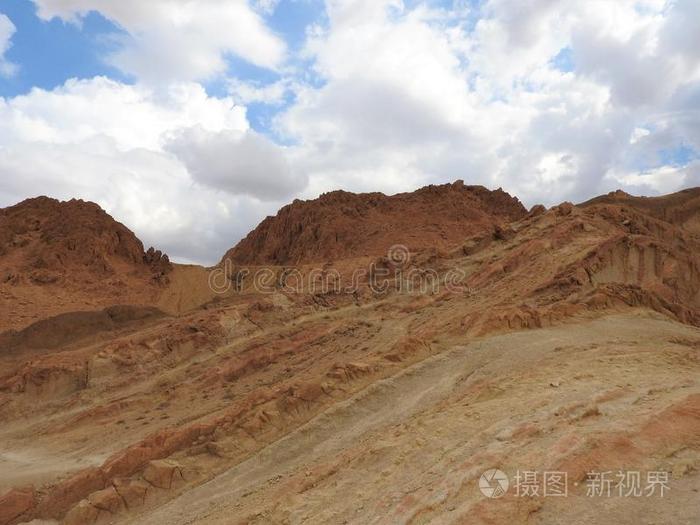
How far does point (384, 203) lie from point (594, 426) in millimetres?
39679

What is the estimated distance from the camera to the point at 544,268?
15.5 metres

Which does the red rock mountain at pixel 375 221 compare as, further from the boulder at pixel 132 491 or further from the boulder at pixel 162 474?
the boulder at pixel 132 491

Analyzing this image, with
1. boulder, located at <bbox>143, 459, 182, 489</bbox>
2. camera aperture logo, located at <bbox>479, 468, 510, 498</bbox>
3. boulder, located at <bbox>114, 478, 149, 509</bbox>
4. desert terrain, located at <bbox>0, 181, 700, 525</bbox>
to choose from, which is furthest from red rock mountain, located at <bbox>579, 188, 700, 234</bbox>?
camera aperture logo, located at <bbox>479, 468, 510, 498</bbox>

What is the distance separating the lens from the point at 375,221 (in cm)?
4266

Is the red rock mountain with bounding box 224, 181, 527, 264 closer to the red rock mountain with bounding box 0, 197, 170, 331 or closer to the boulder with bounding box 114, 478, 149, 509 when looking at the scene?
the red rock mountain with bounding box 0, 197, 170, 331

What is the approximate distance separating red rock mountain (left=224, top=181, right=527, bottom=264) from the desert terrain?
40.2ft

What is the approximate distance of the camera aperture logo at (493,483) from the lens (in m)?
5.27

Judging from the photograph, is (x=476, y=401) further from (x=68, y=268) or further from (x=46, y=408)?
(x=68, y=268)

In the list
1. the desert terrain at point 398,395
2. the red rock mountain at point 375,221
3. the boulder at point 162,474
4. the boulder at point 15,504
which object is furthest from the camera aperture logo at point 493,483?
the red rock mountain at point 375,221

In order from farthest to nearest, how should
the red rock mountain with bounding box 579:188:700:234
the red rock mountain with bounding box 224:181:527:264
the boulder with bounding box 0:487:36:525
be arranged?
the red rock mountain with bounding box 224:181:527:264
the red rock mountain with bounding box 579:188:700:234
the boulder with bounding box 0:487:36:525

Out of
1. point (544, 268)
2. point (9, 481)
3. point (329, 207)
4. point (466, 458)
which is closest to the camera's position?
point (466, 458)

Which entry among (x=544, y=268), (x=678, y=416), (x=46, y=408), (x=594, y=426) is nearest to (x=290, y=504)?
(x=594, y=426)

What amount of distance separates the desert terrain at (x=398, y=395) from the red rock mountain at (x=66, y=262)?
2.19 meters

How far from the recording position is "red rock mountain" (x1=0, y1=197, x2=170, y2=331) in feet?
95.3
